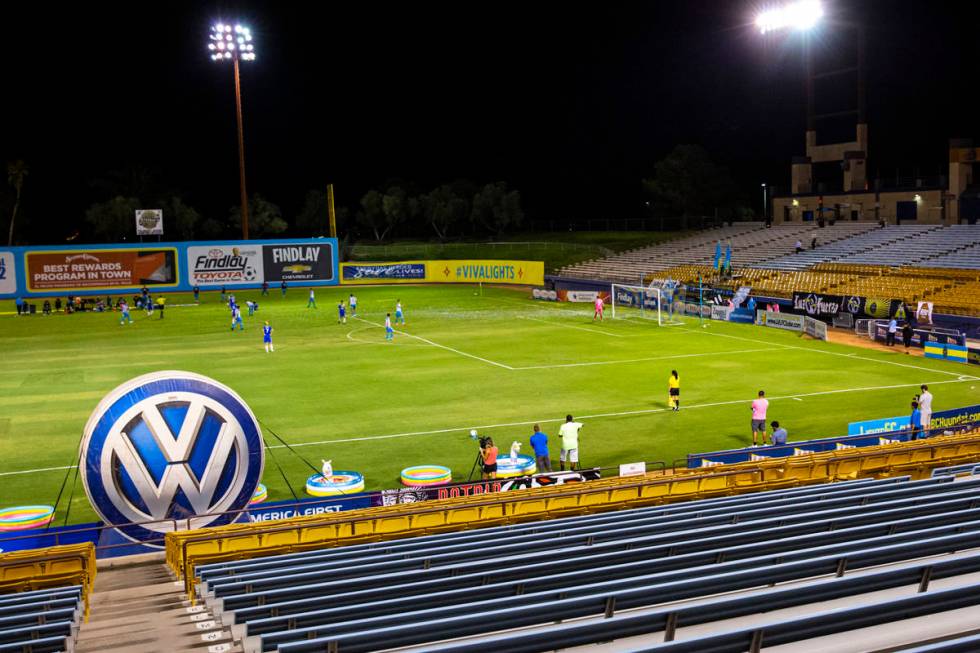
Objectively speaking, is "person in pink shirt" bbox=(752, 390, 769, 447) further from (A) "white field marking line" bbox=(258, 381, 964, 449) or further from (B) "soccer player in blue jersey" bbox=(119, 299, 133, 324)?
(B) "soccer player in blue jersey" bbox=(119, 299, 133, 324)

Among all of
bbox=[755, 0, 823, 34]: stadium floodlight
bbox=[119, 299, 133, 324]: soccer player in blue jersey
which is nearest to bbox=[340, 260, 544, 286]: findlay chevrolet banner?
bbox=[755, 0, 823, 34]: stadium floodlight

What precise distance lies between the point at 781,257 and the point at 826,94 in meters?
18.2

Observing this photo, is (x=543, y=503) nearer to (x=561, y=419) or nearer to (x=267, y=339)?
(x=561, y=419)

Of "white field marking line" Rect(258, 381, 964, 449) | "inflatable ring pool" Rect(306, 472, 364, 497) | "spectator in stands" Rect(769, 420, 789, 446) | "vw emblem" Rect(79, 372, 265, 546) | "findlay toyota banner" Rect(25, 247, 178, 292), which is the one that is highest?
"findlay toyota banner" Rect(25, 247, 178, 292)

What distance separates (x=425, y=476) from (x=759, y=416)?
9.52 meters

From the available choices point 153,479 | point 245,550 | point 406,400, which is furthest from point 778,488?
point 406,400

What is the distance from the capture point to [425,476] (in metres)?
20.2

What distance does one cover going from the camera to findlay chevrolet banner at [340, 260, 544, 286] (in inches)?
3339

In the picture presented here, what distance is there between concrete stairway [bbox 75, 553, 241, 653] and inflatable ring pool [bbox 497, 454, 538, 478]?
9.38 m

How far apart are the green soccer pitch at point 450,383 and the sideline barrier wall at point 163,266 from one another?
18.0m

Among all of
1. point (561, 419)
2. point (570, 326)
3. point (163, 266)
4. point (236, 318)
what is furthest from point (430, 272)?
point (561, 419)

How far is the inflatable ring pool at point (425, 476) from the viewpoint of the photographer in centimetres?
2002

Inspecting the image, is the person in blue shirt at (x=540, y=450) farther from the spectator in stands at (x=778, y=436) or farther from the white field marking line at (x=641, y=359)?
the white field marking line at (x=641, y=359)

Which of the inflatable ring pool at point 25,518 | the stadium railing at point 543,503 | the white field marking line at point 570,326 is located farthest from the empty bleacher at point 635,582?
the white field marking line at point 570,326
